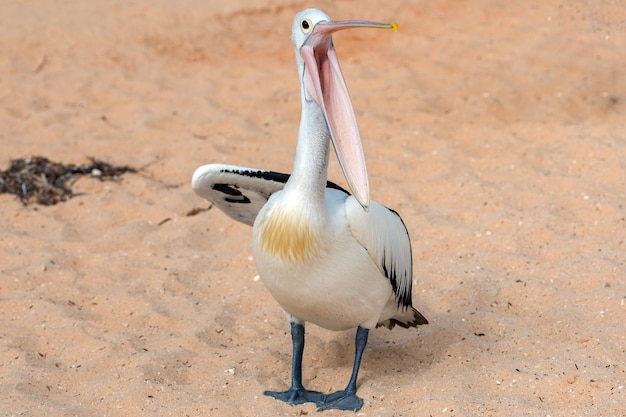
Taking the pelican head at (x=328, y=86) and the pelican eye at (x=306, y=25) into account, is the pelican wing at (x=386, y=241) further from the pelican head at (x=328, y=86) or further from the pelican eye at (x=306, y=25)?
the pelican eye at (x=306, y=25)

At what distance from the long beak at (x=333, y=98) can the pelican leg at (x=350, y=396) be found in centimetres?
79

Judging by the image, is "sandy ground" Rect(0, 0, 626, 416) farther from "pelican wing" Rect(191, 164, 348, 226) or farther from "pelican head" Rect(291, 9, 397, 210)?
"pelican head" Rect(291, 9, 397, 210)

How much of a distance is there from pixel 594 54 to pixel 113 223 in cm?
439

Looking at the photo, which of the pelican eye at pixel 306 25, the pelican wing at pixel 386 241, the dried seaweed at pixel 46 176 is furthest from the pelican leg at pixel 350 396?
the dried seaweed at pixel 46 176

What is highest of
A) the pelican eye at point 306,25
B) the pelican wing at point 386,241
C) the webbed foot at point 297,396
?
the pelican eye at point 306,25

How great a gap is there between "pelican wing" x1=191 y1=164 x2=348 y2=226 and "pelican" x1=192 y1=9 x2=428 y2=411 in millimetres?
278

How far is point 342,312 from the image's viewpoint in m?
3.21

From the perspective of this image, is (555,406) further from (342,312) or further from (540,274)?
(540,274)

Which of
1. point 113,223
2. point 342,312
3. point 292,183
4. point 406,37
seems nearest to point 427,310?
point 342,312

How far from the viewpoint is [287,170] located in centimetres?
564

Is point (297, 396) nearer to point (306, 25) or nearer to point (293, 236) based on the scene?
point (293, 236)

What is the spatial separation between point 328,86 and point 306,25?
23cm

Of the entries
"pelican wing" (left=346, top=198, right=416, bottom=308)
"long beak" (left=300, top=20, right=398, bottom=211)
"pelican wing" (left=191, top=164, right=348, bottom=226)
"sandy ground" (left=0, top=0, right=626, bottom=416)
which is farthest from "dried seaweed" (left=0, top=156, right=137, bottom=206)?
"long beak" (left=300, top=20, right=398, bottom=211)

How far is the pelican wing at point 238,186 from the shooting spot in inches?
137
